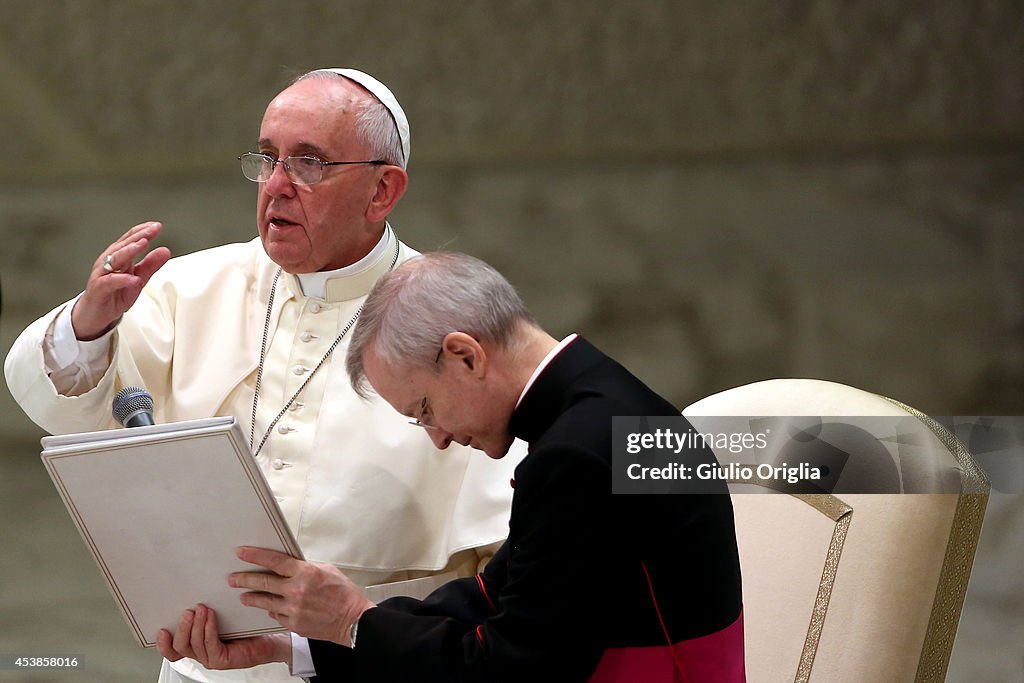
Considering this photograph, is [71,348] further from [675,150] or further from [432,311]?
[675,150]

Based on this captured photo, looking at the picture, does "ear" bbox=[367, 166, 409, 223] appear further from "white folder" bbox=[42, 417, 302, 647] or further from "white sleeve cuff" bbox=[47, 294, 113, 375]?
"white folder" bbox=[42, 417, 302, 647]

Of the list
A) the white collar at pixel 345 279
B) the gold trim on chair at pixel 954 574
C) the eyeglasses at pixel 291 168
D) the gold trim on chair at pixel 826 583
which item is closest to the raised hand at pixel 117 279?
the eyeglasses at pixel 291 168

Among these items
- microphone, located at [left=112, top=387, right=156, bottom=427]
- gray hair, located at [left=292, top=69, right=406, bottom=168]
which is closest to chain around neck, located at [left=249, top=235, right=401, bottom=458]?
gray hair, located at [left=292, top=69, right=406, bottom=168]

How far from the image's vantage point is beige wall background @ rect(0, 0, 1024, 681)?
4.66 meters

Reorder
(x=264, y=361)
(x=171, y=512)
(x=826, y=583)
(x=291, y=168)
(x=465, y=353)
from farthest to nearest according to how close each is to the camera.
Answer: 1. (x=264, y=361)
2. (x=291, y=168)
3. (x=826, y=583)
4. (x=171, y=512)
5. (x=465, y=353)

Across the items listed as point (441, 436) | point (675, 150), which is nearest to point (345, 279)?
point (441, 436)

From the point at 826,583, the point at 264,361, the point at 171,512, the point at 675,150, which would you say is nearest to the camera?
the point at 171,512

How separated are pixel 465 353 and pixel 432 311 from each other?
2.9 inches

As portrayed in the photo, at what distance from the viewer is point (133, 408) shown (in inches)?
78.1

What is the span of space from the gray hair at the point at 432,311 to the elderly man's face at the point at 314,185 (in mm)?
700

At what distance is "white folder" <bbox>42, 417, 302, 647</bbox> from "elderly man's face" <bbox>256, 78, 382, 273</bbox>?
741 mm

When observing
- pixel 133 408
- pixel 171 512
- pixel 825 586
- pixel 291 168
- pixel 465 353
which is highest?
pixel 291 168

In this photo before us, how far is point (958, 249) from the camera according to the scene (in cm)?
474

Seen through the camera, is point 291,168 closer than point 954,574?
No
